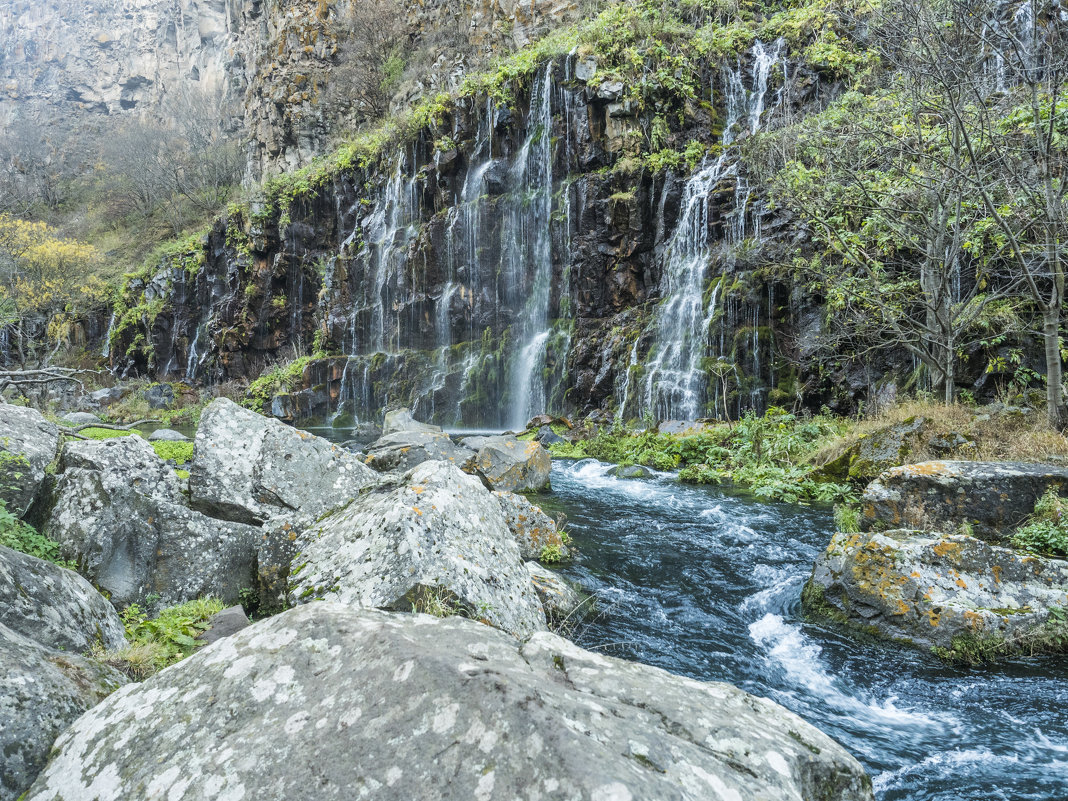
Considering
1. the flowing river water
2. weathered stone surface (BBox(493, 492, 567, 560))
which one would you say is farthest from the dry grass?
Answer: weathered stone surface (BBox(493, 492, 567, 560))

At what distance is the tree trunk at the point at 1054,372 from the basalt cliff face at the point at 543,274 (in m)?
7.48

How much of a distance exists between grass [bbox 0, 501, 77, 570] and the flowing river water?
447cm

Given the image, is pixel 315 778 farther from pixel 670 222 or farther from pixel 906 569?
pixel 670 222

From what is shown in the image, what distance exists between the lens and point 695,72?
2523 centimetres

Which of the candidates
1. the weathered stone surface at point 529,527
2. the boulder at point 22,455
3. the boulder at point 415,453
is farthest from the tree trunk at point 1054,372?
the boulder at point 22,455

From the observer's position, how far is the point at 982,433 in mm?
9344

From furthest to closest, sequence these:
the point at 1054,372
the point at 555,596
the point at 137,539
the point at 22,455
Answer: the point at 1054,372, the point at 555,596, the point at 137,539, the point at 22,455

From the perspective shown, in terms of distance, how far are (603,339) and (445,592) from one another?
20.0 metres

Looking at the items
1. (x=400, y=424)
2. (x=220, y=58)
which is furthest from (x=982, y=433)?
(x=220, y=58)

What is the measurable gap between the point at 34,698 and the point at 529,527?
5.93 meters

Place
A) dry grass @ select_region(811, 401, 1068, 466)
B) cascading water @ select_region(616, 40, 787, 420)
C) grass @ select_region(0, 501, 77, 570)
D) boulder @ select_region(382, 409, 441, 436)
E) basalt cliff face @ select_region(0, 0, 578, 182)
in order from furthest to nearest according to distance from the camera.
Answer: basalt cliff face @ select_region(0, 0, 578, 182)
cascading water @ select_region(616, 40, 787, 420)
boulder @ select_region(382, 409, 441, 436)
dry grass @ select_region(811, 401, 1068, 466)
grass @ select_region(0, 501, 77, 570)

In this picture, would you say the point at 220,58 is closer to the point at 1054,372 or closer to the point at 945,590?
the point at 1054,372

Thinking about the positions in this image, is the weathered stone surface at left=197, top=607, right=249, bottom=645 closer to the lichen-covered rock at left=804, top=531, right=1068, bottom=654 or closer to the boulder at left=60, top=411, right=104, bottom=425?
the lichen-covered rock at left=804, top=531, right=1068, bottom=654

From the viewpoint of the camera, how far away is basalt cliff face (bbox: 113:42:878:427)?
1900 centimetres
